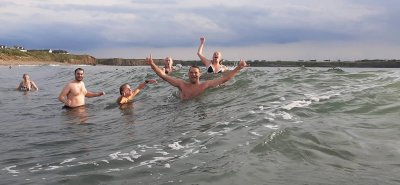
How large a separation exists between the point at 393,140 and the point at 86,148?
4.06 meters

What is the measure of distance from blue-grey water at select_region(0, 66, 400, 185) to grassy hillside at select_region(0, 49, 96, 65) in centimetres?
6975

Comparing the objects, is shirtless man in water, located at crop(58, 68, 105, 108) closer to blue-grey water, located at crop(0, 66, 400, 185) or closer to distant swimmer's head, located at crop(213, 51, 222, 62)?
blue-grey water, located at crop(0, 66, 400, 185)

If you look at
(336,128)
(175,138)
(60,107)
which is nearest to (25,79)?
(60,107)

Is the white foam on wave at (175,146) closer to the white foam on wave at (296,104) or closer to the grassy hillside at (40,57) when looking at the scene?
the white foam on wave at (296,104)

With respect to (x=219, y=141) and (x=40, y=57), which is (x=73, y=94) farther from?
(x=40, y=57)

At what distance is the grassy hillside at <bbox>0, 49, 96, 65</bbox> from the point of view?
77306 millimetres

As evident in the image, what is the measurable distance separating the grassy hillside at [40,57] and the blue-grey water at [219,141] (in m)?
69.8

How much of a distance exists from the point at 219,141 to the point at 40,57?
90160mm

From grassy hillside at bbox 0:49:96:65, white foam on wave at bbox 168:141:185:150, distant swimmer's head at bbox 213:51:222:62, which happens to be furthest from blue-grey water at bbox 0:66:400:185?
grassy hillside at bbox 0:49:96:65

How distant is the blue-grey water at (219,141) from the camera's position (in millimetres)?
4273

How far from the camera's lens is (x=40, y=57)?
3509 inches

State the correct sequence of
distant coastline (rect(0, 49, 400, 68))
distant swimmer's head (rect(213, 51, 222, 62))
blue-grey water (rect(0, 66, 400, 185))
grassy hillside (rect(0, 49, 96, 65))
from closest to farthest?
blue-grey water (rect(0, 66, 400, 185)) → distant swimmer's head (rect(213, 51, 222, 62)) → distant coastline (rect(0, 49, 400, 68)) → grassy hillside (rect(0, 49, 96, 65))

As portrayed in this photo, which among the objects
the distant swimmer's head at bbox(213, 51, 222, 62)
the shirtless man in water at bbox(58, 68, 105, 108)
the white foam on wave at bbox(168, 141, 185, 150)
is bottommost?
the white foam on wave at bbox(168, 141, 185, 150)

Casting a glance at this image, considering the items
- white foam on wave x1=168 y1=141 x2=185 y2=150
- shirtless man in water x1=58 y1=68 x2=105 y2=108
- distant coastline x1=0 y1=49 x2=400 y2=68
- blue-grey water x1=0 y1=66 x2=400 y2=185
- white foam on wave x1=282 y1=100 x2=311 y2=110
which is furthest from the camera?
distant coastline x1=0 y1=49 x2=400 y2=68
